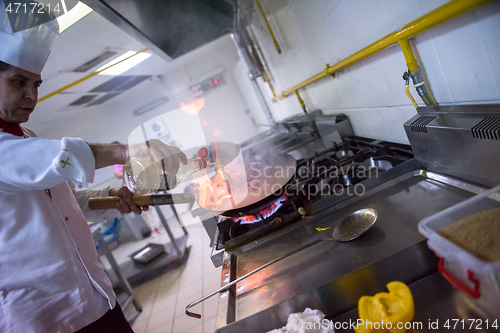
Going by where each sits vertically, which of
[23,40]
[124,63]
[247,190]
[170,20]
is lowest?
[247,190]

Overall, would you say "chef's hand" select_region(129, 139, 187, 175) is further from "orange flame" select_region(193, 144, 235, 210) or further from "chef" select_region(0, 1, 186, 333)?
"orange flame" select_region(193, 144, 235, 210)

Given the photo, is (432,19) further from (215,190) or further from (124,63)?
(124,63)

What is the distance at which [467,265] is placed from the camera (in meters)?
0.52

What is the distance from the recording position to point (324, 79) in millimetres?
2014

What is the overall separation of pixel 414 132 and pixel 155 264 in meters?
3.67

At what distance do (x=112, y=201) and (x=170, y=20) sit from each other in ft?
4.83

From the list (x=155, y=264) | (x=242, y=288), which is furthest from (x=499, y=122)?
(x=155, y=264)

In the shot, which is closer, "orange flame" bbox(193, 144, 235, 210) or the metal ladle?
the metal ladle

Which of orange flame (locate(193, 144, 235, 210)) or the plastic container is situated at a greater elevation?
orange flame (locate(193, 144, 235, 210))

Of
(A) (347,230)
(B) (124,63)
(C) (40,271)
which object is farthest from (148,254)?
(A) (347,230)

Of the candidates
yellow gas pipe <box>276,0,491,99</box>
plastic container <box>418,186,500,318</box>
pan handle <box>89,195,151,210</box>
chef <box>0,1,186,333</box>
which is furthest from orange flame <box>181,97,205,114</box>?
plastic container <box>418,186,500,318</box>

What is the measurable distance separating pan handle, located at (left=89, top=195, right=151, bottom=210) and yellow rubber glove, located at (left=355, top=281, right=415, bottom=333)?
3.08 feet

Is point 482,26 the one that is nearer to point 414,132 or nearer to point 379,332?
point 414,132

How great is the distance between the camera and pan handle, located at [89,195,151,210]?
1.19 m
